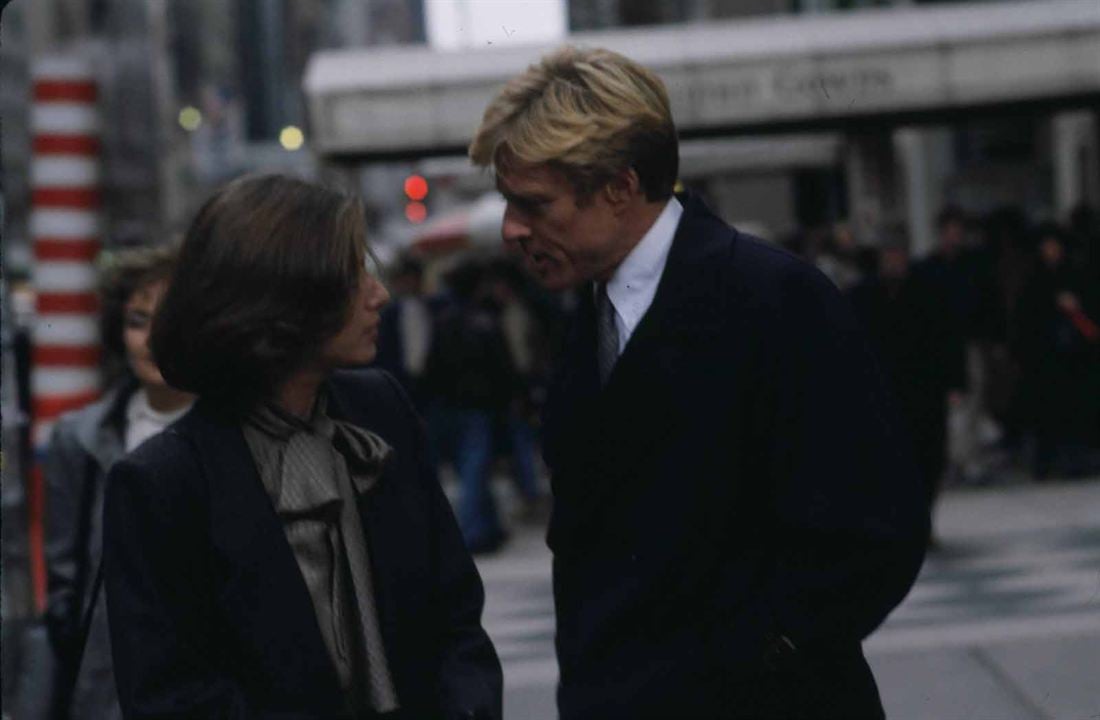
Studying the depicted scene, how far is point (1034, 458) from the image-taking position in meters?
14.9

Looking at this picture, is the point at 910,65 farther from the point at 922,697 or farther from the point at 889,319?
the point at 922,697

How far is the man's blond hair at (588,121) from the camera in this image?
2.87 m

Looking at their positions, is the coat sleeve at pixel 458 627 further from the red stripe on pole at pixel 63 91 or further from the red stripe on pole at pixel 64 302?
the red stripe on pole at pixel 64 302

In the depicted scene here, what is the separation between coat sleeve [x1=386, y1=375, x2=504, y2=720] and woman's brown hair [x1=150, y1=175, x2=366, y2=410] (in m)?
0.29

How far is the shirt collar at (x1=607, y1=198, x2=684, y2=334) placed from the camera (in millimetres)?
2980

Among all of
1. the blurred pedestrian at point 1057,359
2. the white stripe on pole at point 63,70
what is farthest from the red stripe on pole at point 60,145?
the blurred pedestrian at point 1057,359

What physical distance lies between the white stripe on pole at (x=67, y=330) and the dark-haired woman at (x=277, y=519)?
6.79m

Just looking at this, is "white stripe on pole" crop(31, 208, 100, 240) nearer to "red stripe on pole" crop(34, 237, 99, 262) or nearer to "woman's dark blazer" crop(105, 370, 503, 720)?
"red stripe on pole" crop(34, 237, 99, 262)

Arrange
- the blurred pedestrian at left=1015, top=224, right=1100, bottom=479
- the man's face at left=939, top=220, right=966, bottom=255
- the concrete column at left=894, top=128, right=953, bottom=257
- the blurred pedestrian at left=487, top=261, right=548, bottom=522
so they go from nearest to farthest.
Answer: the blurred pedestrian at left=487, top=261, right=548, bottom=522 < the blurred pedestrian at left=1015, top=224, right=1100, bottom=479 < the man's face at left=939, top=220, right=966, bottom=255 < the concrete column at left=894, top=128, right=953, bottom=257

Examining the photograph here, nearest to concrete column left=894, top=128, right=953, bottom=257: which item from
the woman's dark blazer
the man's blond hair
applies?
the man's blond hair

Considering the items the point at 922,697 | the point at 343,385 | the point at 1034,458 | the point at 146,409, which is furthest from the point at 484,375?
the point at 343,385

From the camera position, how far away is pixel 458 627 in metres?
3.10

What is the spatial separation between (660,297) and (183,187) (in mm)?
64956

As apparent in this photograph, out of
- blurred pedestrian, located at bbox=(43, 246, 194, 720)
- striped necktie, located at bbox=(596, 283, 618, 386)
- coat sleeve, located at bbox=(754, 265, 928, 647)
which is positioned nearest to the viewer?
coat sleeve, located at bbox=(754, 265, 928, 647)
